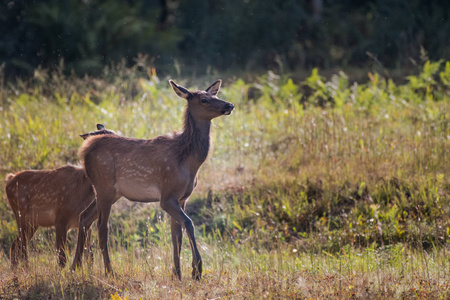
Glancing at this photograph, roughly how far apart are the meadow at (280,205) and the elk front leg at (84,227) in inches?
10.1

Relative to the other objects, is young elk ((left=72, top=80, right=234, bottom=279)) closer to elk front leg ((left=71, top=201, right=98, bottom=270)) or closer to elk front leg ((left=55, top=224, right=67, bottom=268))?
elk front leg ((left=71, top=201, right=98, bottom=270))

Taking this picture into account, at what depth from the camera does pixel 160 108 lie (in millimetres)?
12641

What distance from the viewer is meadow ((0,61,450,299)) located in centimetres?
601

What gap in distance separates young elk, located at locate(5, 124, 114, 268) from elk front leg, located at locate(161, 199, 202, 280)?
51.3 inches

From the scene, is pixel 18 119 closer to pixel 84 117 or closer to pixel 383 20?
pixel 84 117

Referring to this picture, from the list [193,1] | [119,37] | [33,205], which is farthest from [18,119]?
[193,1]

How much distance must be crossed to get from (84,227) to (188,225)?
4.47ft

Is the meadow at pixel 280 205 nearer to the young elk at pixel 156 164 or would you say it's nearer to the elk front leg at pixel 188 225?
the elk front leg at pixel 188 225

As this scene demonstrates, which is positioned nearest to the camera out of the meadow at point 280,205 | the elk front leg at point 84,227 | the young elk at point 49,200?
the meadow at point 280,205

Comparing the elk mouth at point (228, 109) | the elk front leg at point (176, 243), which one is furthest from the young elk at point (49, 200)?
the elk mouth at point (228, 109)

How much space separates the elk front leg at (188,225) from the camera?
6152 mm

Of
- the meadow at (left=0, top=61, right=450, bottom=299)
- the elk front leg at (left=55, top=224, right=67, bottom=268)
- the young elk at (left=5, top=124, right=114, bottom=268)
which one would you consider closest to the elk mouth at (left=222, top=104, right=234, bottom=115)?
the meadow at (left=0, top=61, right=450, bottom=299)

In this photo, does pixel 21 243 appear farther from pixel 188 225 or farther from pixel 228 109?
pixel 228 109

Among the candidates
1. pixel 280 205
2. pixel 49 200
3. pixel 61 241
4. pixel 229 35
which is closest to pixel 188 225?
pixel 61 241
